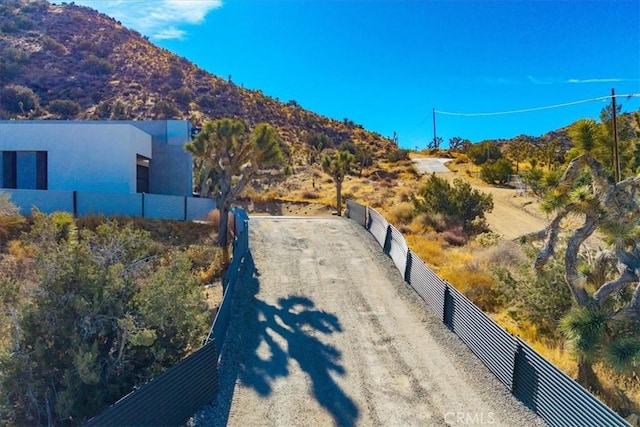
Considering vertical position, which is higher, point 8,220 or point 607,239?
point 8,220

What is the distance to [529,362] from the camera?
721 centimetres

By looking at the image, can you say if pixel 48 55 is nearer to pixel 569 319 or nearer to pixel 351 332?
pixel 351 332

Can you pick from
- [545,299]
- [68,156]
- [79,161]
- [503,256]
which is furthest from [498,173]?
[68,156]

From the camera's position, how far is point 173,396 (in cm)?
608

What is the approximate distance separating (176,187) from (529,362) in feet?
73.6

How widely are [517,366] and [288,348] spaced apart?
14.3 ft

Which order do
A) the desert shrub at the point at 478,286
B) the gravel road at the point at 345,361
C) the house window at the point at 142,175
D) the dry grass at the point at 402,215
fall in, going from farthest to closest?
the dry grass at the point at 402,215, the house window at the point at 142,175, the desert shrub at the point at 478,286, the gravel road at the point at 345,361

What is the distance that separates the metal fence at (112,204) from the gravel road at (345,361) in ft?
24.9

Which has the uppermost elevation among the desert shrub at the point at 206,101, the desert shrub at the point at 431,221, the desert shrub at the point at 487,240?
the desert shrub at the point at 206,101

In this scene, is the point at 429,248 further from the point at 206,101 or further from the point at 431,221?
the point at 206,101

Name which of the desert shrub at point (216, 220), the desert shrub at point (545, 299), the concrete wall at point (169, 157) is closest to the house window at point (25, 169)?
the concrete wall at point (169, 157)

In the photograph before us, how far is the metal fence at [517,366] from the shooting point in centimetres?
598

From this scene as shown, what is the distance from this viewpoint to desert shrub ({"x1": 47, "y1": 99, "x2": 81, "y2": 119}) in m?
45.5

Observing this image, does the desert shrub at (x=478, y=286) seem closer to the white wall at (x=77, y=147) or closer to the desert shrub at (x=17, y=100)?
the white wall at (x=77, y=147)
